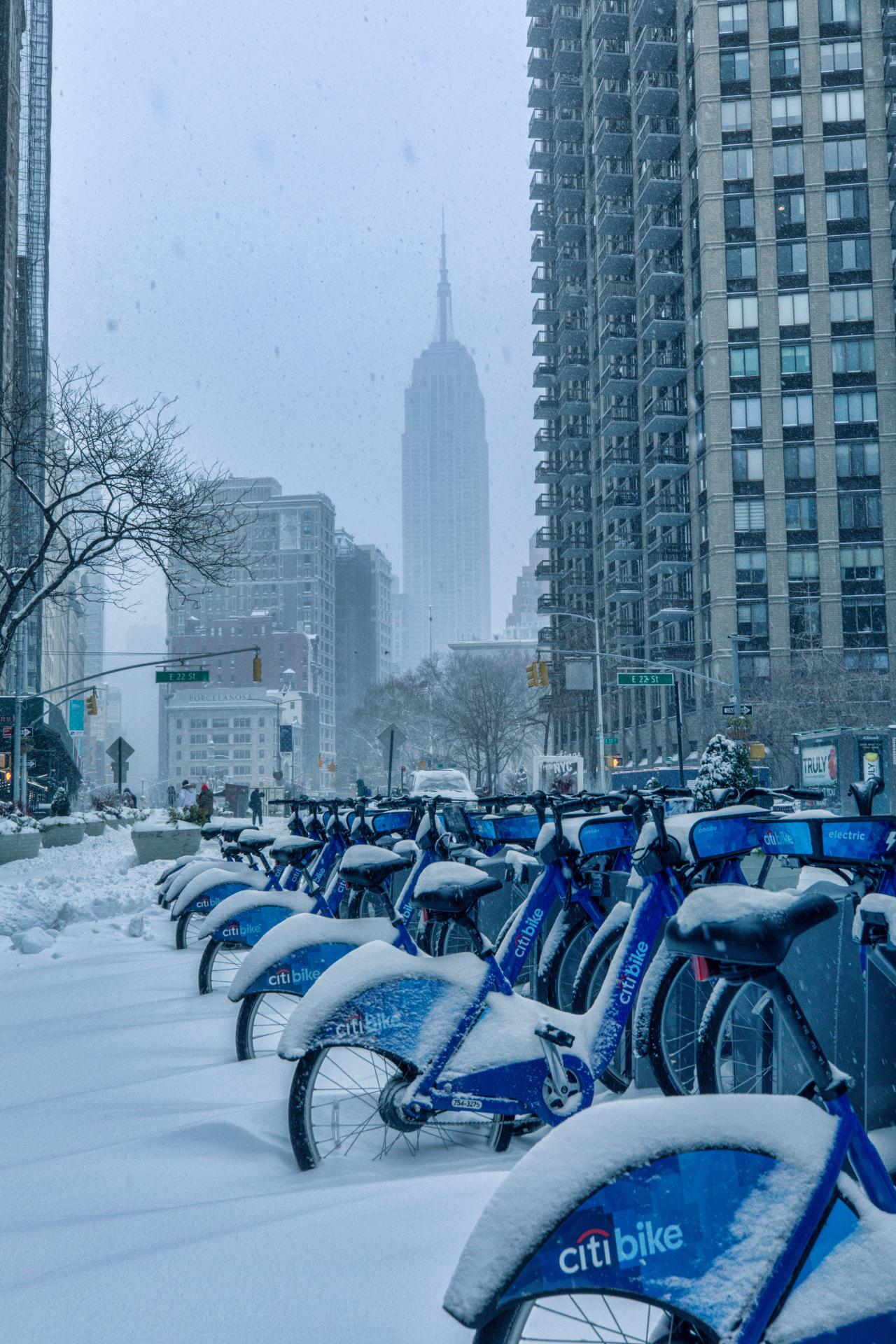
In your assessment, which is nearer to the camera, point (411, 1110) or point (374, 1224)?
point (374, 1224)

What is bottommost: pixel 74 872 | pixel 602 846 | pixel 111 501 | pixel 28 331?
pixel 74 872

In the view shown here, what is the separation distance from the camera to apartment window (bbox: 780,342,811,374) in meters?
60.3

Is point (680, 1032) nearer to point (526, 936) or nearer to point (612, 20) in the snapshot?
point (526, 936)

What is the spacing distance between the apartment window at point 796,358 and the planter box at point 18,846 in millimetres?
49069

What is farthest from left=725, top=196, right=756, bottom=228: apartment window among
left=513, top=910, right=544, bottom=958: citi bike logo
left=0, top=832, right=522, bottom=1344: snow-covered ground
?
left=513, top=910, right=544, bottom=958: citi bike logo

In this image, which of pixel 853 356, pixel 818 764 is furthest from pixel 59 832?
pixel 853 356

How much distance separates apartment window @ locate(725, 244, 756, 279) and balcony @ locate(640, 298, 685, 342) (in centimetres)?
Answer: 464

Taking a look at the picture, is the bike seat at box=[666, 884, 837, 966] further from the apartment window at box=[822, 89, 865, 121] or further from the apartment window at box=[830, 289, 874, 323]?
the apartment window at box=[822, 89, 865, 121]

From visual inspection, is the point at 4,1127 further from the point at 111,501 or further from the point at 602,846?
the point at 111,501

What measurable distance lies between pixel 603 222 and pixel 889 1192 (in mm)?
79826

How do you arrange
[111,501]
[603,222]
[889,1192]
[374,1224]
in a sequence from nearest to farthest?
[889,1192], [374,1224], [111,501], [603,222]

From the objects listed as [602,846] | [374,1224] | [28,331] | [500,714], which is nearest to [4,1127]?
[374,1224]

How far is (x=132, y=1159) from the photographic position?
436 cm

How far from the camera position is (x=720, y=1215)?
211cm
